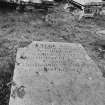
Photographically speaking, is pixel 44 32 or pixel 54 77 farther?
pixel 44 32

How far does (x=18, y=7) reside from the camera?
523 centimetres

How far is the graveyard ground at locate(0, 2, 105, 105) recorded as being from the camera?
327 centimetres

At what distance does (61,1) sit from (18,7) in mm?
1718

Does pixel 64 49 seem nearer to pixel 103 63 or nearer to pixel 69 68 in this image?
pixel 69 68

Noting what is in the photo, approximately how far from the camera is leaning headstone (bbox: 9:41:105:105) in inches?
72.6

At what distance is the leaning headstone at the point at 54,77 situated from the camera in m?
1.84

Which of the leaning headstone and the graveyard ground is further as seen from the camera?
the graveyard ground

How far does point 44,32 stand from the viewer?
4.33 m

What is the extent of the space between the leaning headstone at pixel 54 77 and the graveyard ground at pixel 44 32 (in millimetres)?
608

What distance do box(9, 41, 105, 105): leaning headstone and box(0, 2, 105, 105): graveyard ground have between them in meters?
0.61

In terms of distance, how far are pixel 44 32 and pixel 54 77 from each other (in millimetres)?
2396

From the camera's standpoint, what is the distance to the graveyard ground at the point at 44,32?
129 inches

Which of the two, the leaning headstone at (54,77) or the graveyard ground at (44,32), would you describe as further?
the graveyard ground at (44,32)

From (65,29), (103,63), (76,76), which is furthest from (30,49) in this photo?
(65,29)
